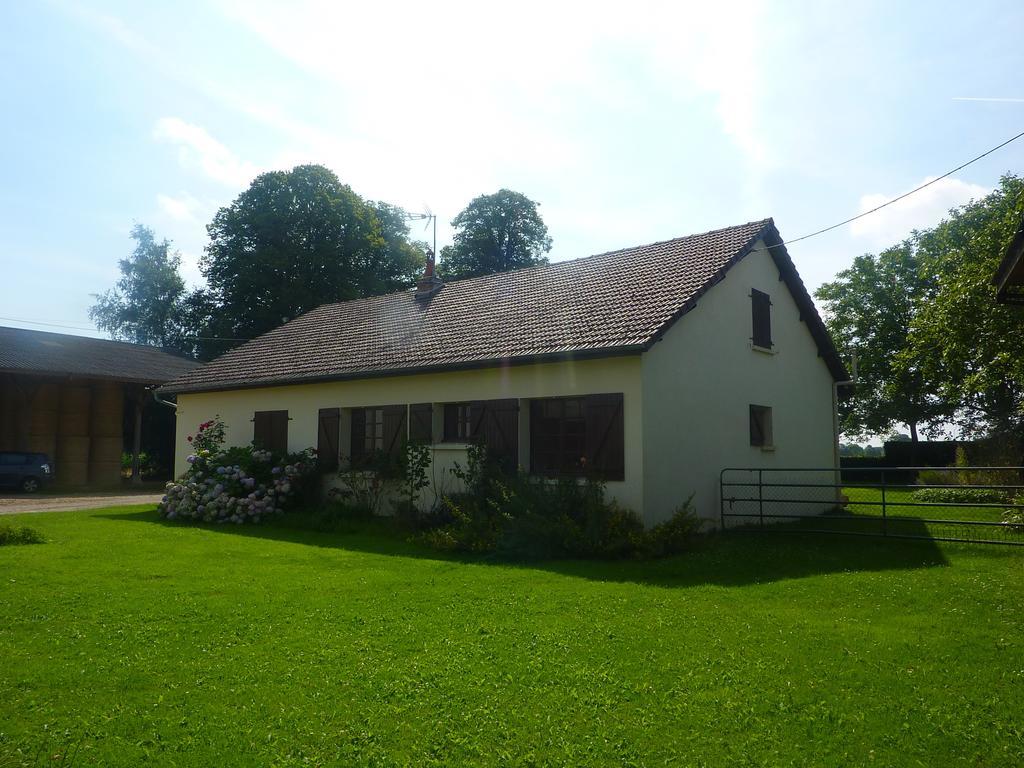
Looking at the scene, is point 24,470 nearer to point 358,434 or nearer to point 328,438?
point 328,438

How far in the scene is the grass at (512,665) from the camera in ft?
13.3

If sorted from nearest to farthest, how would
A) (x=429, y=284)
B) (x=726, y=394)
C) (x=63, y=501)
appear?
(x=726, y=394)
(x=429, y=284)
(x=63, y=501)

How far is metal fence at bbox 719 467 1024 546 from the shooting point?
11.2m

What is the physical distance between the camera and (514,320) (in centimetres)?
1535

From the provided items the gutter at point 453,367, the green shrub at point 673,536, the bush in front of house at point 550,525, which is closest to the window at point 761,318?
the bush in front of house at point 550,525

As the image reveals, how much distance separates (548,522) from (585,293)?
5.87 m

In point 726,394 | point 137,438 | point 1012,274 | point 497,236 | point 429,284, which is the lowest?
point 137,438

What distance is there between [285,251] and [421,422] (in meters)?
23.8

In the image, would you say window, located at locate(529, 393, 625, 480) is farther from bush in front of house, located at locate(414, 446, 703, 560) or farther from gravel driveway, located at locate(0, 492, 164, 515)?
gravel driveway, located at locate(0, 492, 164, 515)

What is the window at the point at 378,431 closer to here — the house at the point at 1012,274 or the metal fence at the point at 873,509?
the metal fence at the point at 873,509

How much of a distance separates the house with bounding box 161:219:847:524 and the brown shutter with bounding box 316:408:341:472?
43mm

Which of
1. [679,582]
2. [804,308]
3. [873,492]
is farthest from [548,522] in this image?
[873,492]

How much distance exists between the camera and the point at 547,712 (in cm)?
450

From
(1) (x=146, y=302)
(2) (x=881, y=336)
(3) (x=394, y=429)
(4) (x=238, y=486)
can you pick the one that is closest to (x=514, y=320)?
(3) (x=394, y=429)
